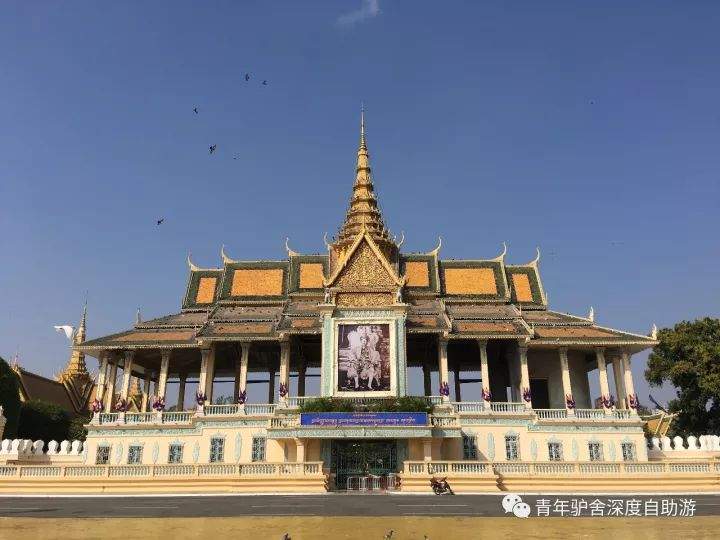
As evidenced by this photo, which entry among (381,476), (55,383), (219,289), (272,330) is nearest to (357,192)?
(219,289)

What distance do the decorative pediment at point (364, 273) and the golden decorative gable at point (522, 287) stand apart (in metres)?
10.2

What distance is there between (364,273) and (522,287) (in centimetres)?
1215

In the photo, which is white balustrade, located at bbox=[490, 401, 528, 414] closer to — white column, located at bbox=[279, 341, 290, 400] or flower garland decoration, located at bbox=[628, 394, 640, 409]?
flower garland decoration, located at bbox=[628, 394, 640, 409]

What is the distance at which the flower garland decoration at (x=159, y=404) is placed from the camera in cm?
3158

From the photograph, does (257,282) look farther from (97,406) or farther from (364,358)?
(97,406)

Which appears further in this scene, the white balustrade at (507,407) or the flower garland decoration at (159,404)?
the flower garland decoration at (159,404)

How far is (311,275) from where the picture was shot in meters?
39.4

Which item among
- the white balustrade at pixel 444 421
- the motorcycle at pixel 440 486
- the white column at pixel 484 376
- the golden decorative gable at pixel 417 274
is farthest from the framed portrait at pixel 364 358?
the golden decorative gable at pixel 417 274

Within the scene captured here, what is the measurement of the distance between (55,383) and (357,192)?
99.1ft

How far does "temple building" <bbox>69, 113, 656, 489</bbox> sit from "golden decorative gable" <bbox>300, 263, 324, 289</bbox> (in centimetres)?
10

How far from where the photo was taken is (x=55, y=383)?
5091 cm

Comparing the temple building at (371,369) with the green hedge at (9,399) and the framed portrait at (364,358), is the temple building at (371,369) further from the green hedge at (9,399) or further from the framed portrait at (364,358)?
the green hedge at (9,399)

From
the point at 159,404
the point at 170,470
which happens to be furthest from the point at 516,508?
the point at 159,404

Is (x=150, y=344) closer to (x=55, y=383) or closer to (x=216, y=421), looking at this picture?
(x=216, y=421)
